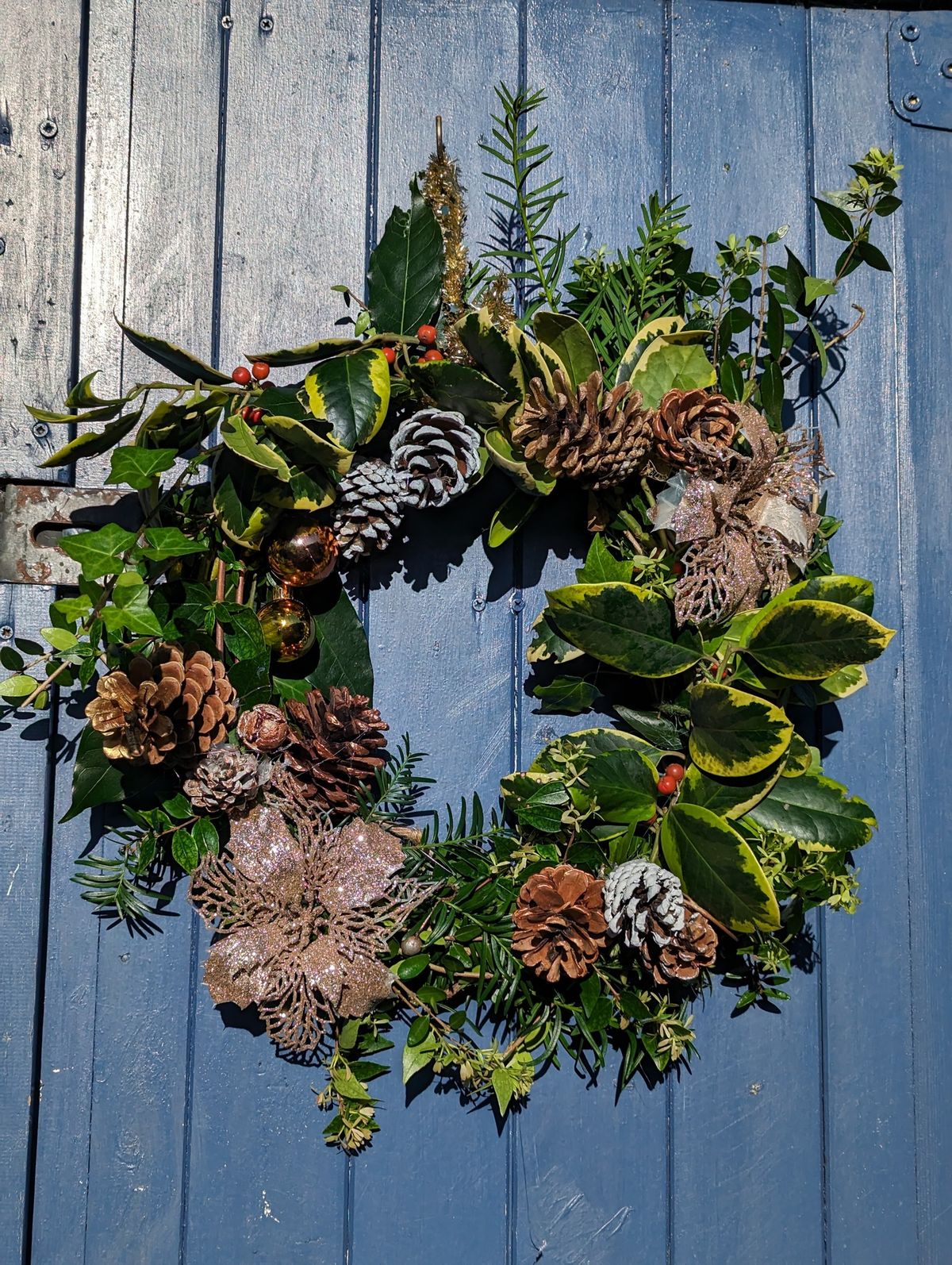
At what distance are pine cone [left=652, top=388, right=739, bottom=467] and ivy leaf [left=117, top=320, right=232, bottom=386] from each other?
369mm

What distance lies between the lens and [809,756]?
0.83 meters

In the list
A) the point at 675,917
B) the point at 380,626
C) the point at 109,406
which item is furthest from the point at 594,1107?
the point at 109,406

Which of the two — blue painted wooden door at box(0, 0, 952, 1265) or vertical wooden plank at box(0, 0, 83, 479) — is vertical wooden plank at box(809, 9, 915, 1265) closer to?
blue painted wooden door at box(0, 0, 952, 1265)

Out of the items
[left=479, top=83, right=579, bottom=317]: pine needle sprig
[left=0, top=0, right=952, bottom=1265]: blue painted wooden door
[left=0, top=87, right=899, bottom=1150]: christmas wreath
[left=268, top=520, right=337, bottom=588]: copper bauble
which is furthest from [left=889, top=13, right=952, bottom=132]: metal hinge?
[left=268, top=520, right=337, bottom=588]: copper bauble

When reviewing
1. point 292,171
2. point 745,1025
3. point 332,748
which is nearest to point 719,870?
point 745,1025

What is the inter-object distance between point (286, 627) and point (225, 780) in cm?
13

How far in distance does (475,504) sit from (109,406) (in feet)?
1.06

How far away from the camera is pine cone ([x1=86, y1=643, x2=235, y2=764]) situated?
75 centimetres

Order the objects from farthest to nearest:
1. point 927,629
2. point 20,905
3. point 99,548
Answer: point 927,629, point 20,905, point 99,548

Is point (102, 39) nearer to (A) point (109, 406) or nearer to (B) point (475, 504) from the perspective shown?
(A) point (109, 406)

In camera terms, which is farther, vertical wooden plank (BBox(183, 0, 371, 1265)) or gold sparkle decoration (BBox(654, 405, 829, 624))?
vertical wooden plank (BBox(183, 0, 371, 1265))

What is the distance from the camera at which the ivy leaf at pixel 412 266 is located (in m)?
0.84

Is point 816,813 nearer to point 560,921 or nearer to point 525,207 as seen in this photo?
point 560,921

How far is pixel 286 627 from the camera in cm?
81
